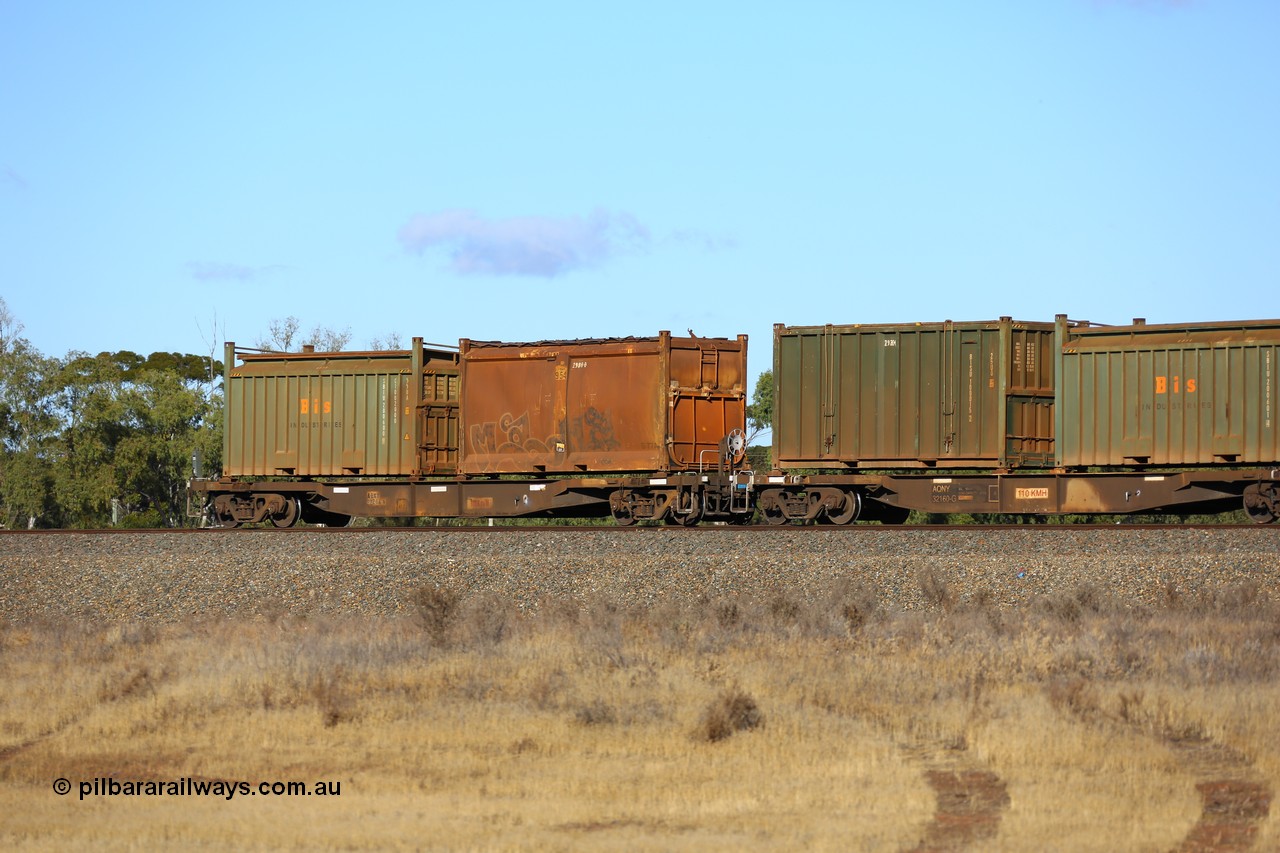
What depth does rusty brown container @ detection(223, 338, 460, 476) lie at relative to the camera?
81.1 feet

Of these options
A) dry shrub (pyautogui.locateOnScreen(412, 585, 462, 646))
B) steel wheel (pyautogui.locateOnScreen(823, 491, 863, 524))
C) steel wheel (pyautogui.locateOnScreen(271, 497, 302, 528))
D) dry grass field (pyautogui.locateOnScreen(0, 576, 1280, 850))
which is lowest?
dry grass field (pyautogui.locateOnScreen(0, 576, 1280, 850))

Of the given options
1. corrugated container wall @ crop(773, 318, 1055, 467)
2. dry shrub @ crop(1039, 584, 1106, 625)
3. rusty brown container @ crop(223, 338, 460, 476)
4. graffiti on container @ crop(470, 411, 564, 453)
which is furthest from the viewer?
rusty brown container @ crop(223, 338, 460, 476)

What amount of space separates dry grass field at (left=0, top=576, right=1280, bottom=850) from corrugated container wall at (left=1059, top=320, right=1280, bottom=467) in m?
6.37

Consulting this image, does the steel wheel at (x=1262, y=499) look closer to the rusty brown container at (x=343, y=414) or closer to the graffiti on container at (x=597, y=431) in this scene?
the graffiti on container at (x=597, y=431)

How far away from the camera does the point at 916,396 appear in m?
22.2

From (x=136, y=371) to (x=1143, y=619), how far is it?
5734cm

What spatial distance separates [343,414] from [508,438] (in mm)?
3204

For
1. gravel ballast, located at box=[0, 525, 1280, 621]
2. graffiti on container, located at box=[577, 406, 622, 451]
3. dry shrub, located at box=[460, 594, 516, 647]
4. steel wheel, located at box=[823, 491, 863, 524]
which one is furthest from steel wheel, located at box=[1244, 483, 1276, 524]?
dry shrub, located at box=[460, 594, 516, 647]

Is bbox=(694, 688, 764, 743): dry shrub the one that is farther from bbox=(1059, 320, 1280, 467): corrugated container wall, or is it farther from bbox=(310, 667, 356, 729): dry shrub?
bbox=(1059, 320, 1280, 467): corrugated container wall

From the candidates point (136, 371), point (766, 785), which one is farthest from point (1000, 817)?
point (136, 371)

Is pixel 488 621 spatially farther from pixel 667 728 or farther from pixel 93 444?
pixel 93 444

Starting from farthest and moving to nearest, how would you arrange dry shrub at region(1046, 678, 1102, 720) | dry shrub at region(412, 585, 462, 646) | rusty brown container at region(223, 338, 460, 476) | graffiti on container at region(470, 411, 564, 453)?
rusty brown container at region(223, 338, 460, 476) < graffiti on container at region(470, 411, 564, 453) < dry shrub at region(412, 585, 462, 646) < dry shrub at region(1046, 678, 1102, 720)

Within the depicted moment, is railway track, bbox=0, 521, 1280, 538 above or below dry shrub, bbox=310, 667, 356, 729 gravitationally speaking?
above

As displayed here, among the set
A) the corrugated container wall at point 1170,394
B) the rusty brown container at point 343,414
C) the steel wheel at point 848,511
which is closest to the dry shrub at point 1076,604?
the corrugated container wall at point 1170,394
